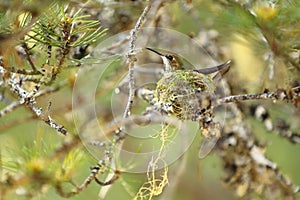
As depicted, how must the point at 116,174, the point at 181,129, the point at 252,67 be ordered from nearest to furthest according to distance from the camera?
1. the point at 116,174
2. the point at 181,129
3. the point at 252,67

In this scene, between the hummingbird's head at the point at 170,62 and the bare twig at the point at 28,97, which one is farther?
the hummingbird's head at the point at 170,62

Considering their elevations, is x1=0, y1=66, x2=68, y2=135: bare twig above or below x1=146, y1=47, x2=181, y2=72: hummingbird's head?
above

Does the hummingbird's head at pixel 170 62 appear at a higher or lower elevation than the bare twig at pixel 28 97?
lower

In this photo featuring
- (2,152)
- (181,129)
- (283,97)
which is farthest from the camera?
(2,152)

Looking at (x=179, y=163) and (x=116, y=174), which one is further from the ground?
(x=116, y=174)

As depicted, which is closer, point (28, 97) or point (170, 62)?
point (28, 97)

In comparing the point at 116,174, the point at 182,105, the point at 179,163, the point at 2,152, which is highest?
the point at 182,105

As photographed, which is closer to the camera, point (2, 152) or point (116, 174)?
point (116, 174)

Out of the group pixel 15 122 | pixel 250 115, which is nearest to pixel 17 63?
pixel 15 122

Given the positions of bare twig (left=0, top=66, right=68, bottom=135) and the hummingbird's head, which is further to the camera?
the hummingbird's head

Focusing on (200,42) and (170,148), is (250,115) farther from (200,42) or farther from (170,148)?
(170,148)
